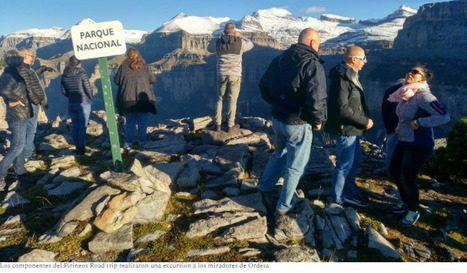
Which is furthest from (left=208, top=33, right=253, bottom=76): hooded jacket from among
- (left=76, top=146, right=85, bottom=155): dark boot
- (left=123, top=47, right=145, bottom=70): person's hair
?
(left=76, top=146, right=85, bottom=155): dark boot

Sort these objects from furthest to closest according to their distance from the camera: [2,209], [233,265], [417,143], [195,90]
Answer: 1. [195,90]
2. [2,209]
3. [417,143]
4. [233,265]

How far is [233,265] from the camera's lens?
154 inches

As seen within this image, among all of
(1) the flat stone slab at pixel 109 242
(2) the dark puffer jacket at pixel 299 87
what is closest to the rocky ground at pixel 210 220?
(1) the flat stone slab at pixel 109 242

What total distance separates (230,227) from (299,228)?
1.19 m

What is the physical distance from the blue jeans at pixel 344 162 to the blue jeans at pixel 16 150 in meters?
7.56

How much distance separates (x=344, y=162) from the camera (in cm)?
538

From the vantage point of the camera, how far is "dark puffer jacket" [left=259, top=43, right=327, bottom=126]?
13.8ft

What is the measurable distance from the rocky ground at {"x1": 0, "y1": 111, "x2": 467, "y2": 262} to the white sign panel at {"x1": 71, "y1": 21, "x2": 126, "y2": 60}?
2308mm

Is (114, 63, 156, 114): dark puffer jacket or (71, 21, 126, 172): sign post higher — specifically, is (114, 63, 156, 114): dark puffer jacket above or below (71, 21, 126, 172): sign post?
below

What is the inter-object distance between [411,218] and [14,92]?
9.33m

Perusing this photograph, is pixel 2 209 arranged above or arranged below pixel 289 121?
below

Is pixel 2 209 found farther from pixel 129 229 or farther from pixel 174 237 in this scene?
pixel 174 237

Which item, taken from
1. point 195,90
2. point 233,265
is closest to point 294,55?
point 233,265

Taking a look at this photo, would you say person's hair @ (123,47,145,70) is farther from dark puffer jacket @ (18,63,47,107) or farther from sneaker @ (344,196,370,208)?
sneaker @ (344,196,370,208)
